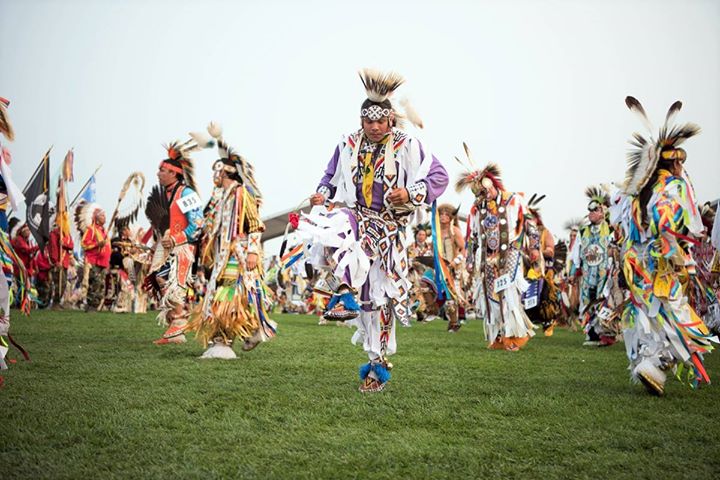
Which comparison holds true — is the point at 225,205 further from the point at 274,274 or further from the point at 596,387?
the point at 274,274

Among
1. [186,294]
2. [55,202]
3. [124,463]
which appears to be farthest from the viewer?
[55,202]

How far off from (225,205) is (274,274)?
17645mm

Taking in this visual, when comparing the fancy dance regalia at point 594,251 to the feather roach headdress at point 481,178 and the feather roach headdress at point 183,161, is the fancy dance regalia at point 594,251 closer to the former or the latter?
the feather roach headdress at point 481,178

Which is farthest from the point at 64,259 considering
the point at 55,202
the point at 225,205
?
the point at 225,205

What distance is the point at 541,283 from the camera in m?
11.7

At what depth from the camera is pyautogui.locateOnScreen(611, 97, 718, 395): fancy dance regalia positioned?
5570 millimetres

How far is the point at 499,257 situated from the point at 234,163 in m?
3.75

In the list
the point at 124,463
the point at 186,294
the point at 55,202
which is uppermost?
the point at 55,202

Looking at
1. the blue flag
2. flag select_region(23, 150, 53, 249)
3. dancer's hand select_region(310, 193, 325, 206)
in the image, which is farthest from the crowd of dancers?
the blue flag

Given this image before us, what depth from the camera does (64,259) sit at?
57.5 feet

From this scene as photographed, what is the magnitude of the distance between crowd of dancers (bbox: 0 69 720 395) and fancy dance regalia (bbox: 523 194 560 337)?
4 centimetres

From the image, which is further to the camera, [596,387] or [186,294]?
[186,294]

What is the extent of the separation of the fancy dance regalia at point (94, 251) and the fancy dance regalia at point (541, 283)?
33.6 ft

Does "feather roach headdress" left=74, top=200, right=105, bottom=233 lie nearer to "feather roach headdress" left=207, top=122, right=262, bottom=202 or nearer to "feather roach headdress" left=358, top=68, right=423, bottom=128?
"feather roach headdress" left=207, top=122, right=262, bottom=202
